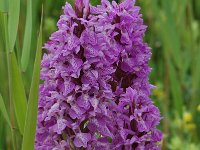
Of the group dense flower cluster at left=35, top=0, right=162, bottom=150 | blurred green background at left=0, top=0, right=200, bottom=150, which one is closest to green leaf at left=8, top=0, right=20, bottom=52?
blurred green background at left=0, top=0, right=200, bottom=150

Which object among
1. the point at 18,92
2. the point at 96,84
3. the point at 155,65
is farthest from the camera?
the point at 155,65

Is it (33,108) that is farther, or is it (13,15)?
(13,15)

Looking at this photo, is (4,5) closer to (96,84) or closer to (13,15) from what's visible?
(13,15)

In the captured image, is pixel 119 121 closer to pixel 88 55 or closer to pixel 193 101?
pixel 88 55

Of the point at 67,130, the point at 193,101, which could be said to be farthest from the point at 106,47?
the point at 193,101

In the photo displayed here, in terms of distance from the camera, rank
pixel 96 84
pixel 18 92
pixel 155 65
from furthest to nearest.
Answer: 1. pixel 155 65
2. pixel 18 92
3. pixel 96 84

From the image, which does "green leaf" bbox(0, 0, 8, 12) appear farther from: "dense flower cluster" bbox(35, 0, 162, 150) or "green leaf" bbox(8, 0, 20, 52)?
"dense flower cluster" bbox(35, 0, 162, 150)

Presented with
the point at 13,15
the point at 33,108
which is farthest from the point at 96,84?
the point at 13,15

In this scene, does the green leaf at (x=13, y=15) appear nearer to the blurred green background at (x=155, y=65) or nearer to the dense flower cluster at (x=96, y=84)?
the blurred green background at (x=155, y=65)
